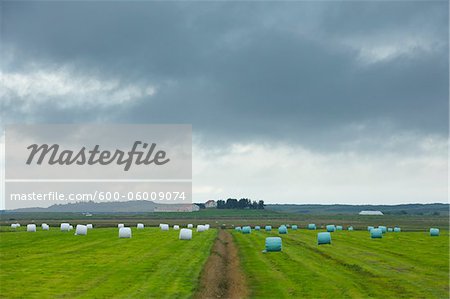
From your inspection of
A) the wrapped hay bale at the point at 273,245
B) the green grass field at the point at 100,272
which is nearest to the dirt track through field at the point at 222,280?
the green grass field at the point at 100,272

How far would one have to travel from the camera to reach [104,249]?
146ft

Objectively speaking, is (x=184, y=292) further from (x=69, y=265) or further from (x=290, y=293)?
(x=69, y=265)

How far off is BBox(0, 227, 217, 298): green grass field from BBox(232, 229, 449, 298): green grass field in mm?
3599

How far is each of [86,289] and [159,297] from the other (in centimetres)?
415

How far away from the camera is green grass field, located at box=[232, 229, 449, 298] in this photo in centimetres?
2348

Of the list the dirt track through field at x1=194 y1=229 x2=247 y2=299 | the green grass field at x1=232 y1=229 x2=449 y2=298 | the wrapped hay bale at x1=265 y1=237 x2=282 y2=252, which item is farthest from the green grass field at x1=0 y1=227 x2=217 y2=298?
the wrapped hay bale at x1=265 y1=237 x2=282 y2=252

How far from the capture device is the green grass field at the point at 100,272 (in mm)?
23703

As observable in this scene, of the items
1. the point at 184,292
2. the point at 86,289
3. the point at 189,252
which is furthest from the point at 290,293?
the point at 189,252

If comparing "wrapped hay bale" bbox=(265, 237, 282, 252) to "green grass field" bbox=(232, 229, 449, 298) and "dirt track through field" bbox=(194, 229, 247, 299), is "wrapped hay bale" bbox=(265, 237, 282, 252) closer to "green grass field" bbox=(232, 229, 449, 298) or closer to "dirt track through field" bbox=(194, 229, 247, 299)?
"green grass field" bbox=(232, 229, 449, 298)

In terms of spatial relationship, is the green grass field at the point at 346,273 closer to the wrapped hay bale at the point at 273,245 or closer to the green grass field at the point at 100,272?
the wrapped hay bale at the point at 273,245

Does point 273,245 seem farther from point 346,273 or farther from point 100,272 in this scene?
point 100,272

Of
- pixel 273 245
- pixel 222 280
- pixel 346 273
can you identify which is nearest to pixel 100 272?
pixel 222 280

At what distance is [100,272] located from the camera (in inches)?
1184

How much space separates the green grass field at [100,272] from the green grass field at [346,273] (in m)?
3.60
